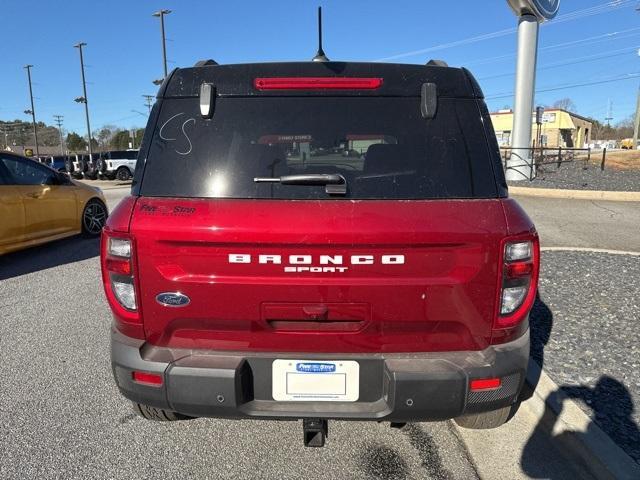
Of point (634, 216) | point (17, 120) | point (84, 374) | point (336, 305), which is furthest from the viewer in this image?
point (17, 120)

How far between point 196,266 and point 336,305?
63cm

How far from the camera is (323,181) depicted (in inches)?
83.5

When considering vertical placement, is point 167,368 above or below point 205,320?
below

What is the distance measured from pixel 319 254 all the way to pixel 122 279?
91cm

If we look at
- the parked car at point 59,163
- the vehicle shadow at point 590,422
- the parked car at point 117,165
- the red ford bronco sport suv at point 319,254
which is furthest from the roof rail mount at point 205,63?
the parked car at point 59,163

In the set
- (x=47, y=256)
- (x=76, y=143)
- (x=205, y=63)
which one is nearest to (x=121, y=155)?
(x=47, y=256)

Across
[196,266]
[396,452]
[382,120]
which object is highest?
[382,120]

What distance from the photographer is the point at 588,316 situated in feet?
14.6

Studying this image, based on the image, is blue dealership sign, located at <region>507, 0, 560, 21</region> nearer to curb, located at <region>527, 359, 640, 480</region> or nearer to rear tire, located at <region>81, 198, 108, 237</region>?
rear tire, located at <region>81, 198, 108, 237</region>

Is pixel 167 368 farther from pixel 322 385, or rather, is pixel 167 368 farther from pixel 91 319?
pixel 91 319

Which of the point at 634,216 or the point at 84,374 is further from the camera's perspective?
the point at 634,216

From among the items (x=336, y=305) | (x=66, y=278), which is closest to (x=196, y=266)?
(x=336, y=305)

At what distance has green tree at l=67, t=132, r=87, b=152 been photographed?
97438mm

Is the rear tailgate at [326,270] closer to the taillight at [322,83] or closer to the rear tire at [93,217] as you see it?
the taillight at [322,83]
